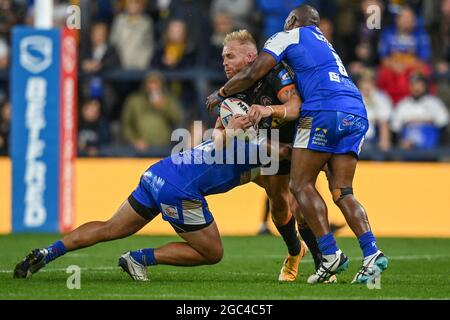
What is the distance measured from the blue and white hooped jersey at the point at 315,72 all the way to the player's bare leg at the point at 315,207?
1.35 feet

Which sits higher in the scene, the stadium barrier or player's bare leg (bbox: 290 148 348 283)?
player's bare leg (bbox: 290 148 348 283)

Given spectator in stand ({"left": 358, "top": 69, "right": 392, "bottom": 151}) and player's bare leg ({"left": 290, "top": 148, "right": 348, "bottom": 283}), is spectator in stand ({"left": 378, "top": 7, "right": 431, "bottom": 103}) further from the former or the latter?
player's bare leg ({"left": 290, "top": 148, "right": 348, "bottom": 283})

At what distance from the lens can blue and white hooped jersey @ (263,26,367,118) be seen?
888cm

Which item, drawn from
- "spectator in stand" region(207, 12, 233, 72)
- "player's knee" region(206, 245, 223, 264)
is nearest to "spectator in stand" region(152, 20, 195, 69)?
"spectator in stand" region(207, 12, 233, 72)

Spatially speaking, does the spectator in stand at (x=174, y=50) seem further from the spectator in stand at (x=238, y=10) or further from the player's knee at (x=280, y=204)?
the player's knee at (x=280, y=204)

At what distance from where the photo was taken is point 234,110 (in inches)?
356

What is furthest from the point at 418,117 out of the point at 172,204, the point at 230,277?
the point at 172,204

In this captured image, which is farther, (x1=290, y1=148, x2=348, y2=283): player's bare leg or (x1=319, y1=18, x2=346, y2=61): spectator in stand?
(x1=319, y1=18, x2=346, y2=61): spectator in stand

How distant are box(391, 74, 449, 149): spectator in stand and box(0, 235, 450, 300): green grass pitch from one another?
349cm

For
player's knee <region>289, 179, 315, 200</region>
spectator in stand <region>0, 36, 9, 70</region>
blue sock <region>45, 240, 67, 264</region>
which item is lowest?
blue sock <region>45, 240, 67, 264</region>

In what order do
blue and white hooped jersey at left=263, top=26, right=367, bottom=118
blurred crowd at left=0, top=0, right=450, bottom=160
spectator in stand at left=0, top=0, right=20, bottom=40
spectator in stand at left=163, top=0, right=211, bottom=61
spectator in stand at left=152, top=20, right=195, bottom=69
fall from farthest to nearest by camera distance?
spectator in stand at left=0, top=0, right=20, bottom=40, spectator in stand at left=163, top=0, right=211, bottom=61, spectator in stand at left=152, top=20, right=195, bottom=69, blurred crowd at left=0, top=0, right=450, bottom=160, blue and white hooped jersey at left=263, top=26, right=367, bottom=118

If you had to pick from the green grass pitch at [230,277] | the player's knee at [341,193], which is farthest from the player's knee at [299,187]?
the green grass pitch at [230,277]
